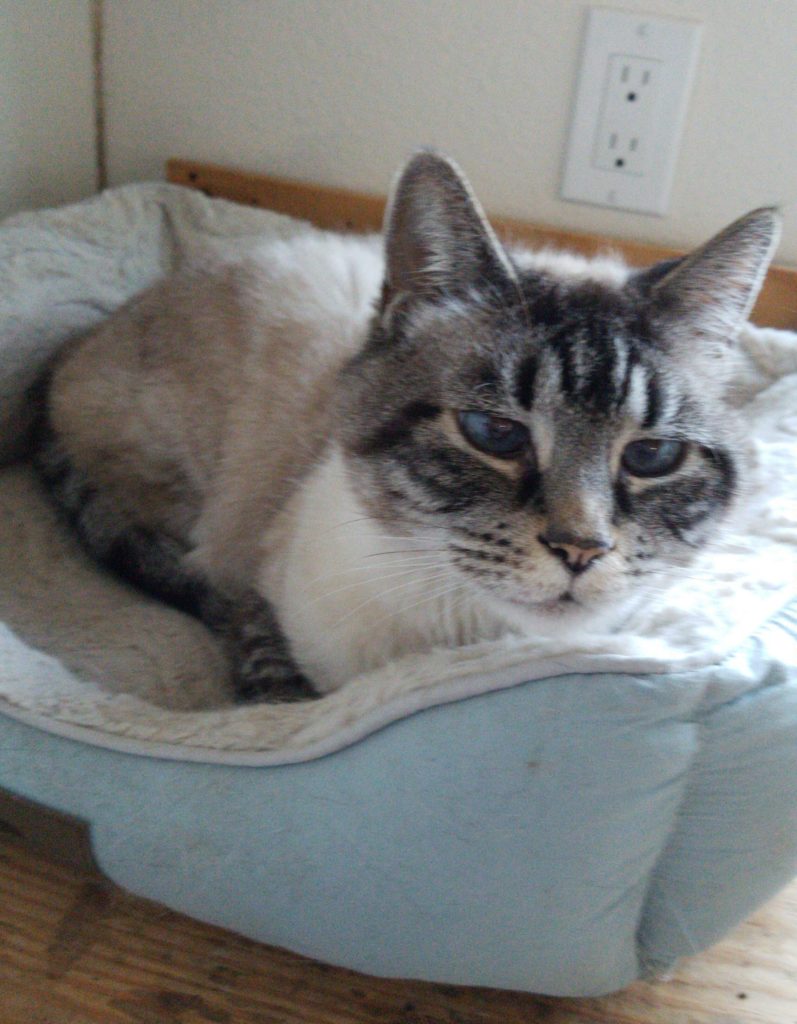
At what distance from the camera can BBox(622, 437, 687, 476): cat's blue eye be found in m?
1.00

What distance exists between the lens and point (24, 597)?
4.75 feet

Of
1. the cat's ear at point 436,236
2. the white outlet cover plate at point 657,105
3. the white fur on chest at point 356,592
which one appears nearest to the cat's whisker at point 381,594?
the white fur on chest at point 356,592

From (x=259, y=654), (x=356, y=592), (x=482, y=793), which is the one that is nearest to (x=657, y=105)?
(x=356, y=592)

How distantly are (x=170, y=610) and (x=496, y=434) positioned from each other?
0.75 m

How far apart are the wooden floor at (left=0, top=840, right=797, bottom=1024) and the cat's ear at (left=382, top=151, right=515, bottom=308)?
80 cm

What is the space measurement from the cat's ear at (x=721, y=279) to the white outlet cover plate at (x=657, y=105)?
0.85 meters

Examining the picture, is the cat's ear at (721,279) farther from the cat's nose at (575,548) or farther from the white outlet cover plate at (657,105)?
the white outlet cover plate at (657,105)

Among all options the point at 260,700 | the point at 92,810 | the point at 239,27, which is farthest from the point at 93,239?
the point at 92,810

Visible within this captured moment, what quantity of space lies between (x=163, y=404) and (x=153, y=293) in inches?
9.8

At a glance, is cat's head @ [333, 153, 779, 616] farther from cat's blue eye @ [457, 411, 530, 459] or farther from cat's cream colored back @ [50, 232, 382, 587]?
cat's cream colored back @ [50, 232, 382, 587]

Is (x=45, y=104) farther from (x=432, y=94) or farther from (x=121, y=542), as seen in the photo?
(x=121, y=542)

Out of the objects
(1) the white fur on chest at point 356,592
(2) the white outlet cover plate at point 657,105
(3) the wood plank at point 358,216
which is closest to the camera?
(1) the white fur on chest at point 356,592

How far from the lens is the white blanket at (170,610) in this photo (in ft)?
3.09

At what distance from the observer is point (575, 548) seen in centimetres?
91
